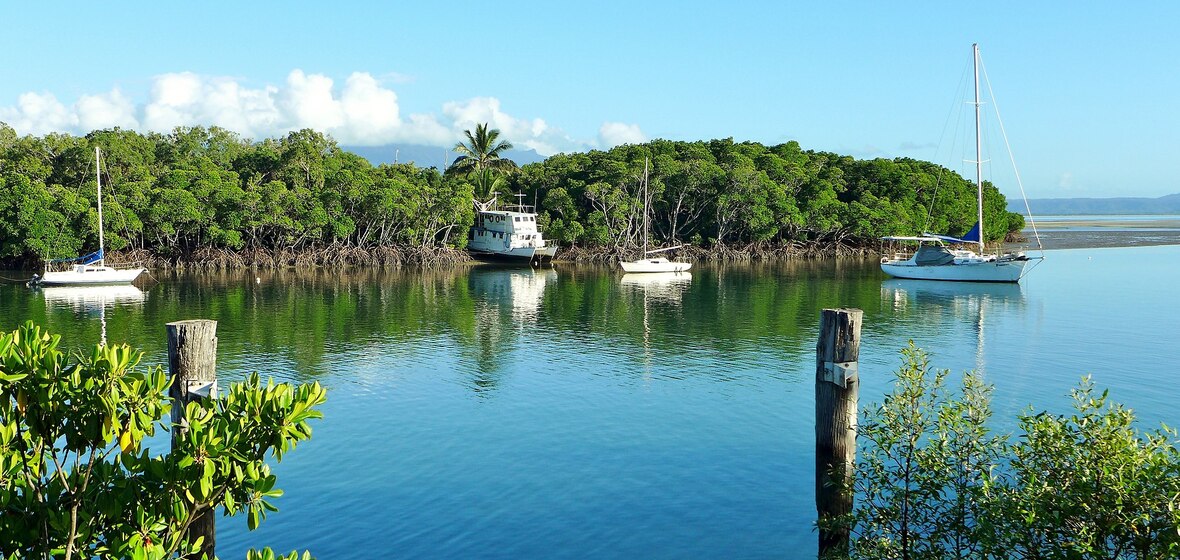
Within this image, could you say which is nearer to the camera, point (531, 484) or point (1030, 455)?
point (1030, 455)

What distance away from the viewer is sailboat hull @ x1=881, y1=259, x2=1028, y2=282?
48500 millimetres

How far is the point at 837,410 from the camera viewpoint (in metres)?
9.42

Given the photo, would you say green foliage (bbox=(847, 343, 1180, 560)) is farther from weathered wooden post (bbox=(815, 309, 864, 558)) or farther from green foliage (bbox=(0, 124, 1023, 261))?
green foliage (bbox=(0, 124, 1023, 261))

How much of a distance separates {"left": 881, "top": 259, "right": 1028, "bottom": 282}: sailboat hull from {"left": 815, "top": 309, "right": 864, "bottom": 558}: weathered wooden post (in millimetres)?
43489

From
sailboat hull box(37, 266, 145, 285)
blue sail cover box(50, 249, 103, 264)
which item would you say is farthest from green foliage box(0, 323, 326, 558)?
blue sail cover box(50, 249, 103, 264)

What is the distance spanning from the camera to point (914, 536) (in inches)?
344

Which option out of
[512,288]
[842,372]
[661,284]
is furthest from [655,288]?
[842,372]

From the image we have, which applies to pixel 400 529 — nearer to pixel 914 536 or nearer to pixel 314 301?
pixel 914 536

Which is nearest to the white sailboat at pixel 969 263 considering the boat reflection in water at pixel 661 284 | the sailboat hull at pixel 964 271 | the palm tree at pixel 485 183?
the sailboat hull at pixel 964 271

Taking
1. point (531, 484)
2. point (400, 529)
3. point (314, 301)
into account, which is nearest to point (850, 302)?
point (314, 301)

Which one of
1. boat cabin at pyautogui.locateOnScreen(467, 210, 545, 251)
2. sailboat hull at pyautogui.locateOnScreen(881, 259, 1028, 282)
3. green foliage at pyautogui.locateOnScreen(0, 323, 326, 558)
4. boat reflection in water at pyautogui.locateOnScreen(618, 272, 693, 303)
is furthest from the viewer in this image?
boat cabin at pyautogui.locateOnScreen(467, 210, 545, 251)

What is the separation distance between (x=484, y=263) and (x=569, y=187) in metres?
9.40

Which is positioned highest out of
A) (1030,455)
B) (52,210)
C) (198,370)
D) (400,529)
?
(52,210)

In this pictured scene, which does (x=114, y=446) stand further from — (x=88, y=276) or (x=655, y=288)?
(x=88, y=276)
